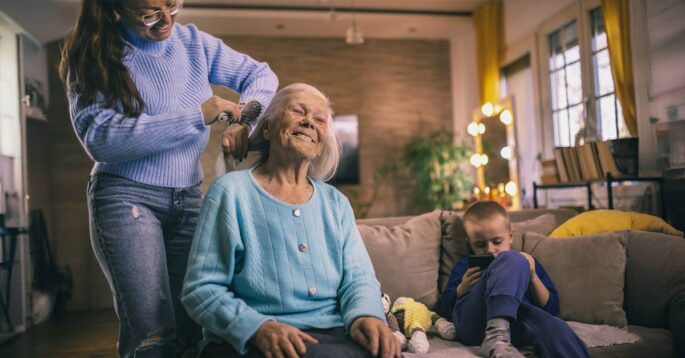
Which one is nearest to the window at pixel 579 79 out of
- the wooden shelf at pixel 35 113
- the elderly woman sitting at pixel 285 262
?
the elderly woman sitting at pixel 285 262

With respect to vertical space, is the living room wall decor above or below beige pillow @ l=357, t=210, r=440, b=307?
above

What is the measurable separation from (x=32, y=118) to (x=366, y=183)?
386cm

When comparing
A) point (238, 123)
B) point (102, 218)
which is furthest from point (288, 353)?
point (238, 123)

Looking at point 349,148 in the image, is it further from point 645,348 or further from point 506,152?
point 645,348

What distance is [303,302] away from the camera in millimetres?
1345

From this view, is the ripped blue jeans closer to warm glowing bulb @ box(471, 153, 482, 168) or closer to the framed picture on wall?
warm glowing bulb @ box(471, 153, 482, 168)

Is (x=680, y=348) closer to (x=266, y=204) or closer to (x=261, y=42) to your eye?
(x=266, y=204)

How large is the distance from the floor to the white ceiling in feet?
10.1

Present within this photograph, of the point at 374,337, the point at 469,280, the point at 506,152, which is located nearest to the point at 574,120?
the point at 506,152

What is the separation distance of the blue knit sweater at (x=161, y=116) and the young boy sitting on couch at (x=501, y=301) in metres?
0.95

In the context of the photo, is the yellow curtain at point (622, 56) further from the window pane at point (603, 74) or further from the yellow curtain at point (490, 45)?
the yellow curtain at point (490, 45)

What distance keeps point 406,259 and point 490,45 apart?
469 cm

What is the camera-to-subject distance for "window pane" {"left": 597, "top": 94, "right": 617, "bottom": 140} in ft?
14.7

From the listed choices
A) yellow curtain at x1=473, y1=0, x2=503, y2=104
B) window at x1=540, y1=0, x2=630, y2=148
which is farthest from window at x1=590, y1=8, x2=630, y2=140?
yellow curtain at x1=473, y1=0, x2=503, y2=104
